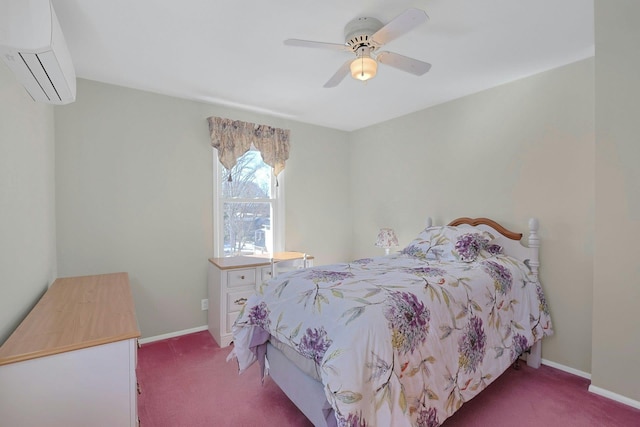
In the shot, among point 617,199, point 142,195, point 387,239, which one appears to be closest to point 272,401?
A: point 387,239

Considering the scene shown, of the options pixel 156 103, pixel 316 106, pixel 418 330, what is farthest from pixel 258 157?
pixel 418 330

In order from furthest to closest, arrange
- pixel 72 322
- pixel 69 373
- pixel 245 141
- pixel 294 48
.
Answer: pixel 245 141 < pixel 294 48 < pixel 72 322 < pixel 69 373

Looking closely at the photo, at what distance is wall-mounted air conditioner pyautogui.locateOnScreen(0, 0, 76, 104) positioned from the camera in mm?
1181

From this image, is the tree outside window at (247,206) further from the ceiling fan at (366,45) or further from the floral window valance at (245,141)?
the ceiling fan at (366,45)

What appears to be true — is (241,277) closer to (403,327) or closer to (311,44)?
(403,327)

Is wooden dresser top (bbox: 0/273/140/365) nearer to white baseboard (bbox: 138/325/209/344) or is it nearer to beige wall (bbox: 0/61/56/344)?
beige wall (bbox: 0/61/56/344)

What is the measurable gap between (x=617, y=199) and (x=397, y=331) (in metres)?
1.74

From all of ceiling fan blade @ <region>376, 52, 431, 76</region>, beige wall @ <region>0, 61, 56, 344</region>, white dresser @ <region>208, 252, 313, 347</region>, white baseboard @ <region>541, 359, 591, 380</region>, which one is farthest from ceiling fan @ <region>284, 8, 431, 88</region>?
white baseboard @ <region>541, 359, 591, 380</region>

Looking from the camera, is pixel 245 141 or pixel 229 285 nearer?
pixel 229 285

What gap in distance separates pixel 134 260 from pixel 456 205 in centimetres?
324

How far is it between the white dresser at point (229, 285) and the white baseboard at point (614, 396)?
2595 mm


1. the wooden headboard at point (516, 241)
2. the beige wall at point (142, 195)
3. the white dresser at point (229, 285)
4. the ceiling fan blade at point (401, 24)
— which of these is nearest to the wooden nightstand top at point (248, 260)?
the white dresser at point (229, 285)

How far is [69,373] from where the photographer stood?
1183 millimetres

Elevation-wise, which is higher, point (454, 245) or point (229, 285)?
point (454, 245)
